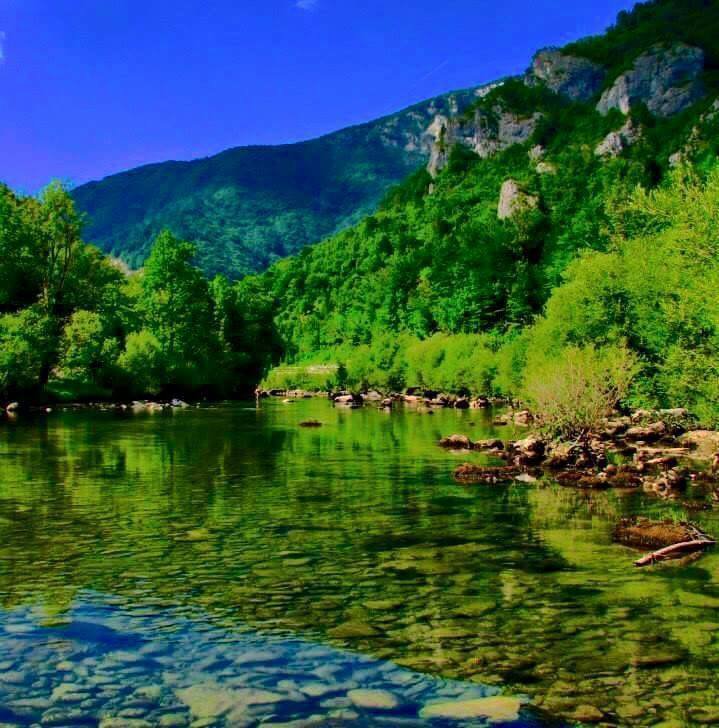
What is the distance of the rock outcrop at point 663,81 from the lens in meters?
172

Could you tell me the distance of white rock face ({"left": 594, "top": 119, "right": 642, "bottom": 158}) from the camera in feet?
530

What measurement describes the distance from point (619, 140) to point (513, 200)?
30.9 metres

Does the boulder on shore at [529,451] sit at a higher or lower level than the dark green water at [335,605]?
higher

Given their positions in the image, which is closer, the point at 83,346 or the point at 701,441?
the point at 701,441

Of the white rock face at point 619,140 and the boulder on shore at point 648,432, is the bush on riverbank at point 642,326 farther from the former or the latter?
the white rock face at point 619,140

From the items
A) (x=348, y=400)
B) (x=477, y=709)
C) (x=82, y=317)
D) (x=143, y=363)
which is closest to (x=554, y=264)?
(x=348, y=400)

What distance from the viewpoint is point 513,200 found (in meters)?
151

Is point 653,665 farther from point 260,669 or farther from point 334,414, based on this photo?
point 334,414

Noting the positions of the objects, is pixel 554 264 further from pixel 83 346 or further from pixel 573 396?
pixel 573 396

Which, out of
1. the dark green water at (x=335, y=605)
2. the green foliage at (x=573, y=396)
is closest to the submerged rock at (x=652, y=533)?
the dark green water at (x=335, y=605)

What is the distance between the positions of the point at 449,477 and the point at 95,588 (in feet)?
51.7

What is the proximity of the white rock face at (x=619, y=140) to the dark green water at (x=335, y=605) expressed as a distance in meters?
152

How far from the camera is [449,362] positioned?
91562mm

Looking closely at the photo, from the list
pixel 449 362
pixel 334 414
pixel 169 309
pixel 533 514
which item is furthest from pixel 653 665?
pixel 169 309
